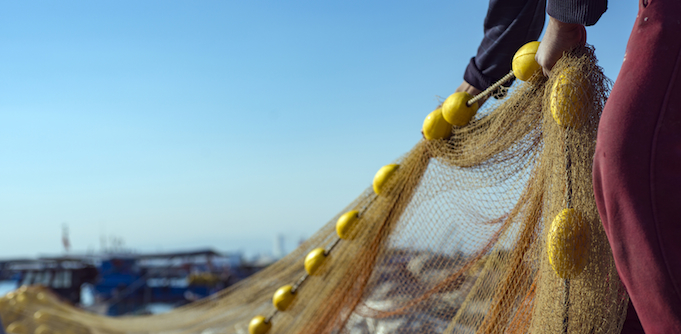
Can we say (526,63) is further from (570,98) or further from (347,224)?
(347,224)

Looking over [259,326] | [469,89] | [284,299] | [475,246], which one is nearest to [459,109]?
[469,89]

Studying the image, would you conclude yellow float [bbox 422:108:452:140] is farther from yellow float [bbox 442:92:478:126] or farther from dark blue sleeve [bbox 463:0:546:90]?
dark blue sleeve [bbox 463:0:546:90]

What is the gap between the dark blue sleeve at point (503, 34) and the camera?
4.08ft

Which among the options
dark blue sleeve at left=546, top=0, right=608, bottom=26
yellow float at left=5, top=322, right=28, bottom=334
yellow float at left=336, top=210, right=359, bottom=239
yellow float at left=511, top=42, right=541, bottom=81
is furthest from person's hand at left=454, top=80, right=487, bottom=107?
yellow float at left=5, top=322, right=28, bottom=334

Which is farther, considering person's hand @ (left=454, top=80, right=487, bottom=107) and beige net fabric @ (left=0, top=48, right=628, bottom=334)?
person's hand @ (left=454, top=80, right=487, bottom=107)

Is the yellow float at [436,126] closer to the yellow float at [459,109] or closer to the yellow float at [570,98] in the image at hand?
the yellow float at [459,109]

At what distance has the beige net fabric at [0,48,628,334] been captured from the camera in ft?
3.03

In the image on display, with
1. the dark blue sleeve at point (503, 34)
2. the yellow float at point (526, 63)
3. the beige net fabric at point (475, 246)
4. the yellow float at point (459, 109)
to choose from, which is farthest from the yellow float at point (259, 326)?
the yellow float at point (526, 63)

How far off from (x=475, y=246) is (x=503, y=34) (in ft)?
2.19

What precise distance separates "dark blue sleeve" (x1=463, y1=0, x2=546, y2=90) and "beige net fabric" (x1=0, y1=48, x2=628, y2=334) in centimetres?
13

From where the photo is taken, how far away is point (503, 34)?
1276mm

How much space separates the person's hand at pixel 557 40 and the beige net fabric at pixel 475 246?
0.08 ft

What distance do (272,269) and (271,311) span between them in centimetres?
26

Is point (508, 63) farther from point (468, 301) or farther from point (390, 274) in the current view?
point (390, 274)
